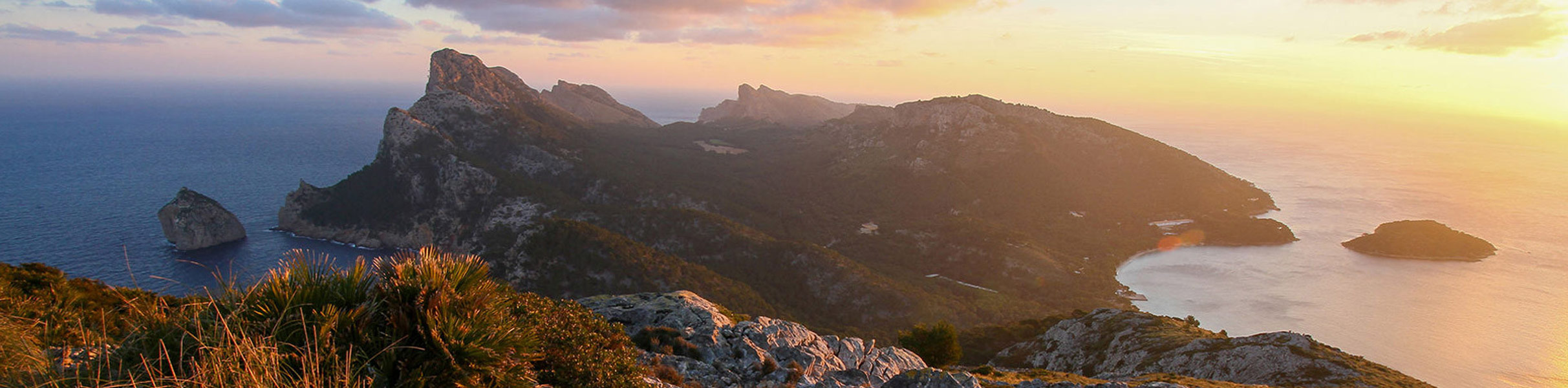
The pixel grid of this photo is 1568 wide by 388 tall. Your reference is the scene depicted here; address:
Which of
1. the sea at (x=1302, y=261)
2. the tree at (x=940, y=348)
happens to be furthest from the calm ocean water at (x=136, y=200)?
the tree at (x=940, y=348)

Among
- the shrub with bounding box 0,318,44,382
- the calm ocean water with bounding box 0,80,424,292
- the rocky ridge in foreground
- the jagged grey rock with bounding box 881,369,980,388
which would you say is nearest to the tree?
the rocky ridge in foreground

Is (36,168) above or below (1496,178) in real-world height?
below

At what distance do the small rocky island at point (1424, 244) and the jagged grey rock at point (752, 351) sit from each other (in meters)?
138

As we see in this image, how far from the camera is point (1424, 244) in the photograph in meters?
118

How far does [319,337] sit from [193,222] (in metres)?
125

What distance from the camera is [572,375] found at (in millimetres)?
11781

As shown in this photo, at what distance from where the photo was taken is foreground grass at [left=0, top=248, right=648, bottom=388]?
292 inches

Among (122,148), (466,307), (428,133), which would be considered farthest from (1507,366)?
(122,148)

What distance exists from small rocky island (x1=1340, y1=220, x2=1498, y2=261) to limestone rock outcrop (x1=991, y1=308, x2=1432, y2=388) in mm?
110149

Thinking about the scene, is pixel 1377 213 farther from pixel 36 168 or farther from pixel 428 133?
pixel 36 168

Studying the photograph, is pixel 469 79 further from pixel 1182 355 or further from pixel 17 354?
pixel 17 354

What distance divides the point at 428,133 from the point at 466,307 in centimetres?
12908

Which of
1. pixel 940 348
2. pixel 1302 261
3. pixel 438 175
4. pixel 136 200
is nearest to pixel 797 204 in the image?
pixel 438 175

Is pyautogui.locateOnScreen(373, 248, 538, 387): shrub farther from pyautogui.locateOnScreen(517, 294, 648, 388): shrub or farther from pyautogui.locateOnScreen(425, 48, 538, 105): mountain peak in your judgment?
pyautogui.locateOnScreen(425, 48, 538, 105): mountain peak
